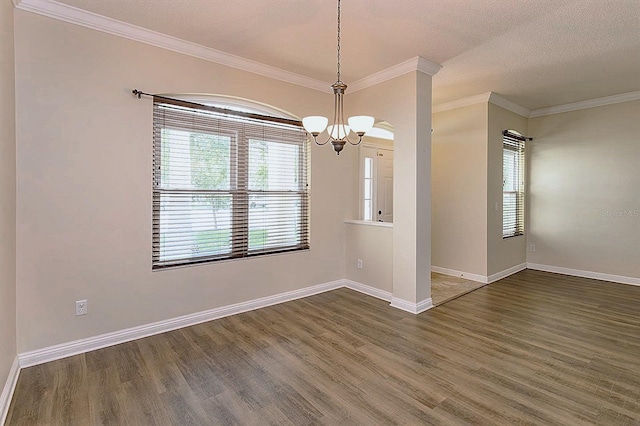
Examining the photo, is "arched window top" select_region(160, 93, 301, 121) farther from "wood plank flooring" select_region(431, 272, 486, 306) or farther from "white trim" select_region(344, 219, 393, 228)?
"wood plank flooring" select_region(431, 272, 486, 306)

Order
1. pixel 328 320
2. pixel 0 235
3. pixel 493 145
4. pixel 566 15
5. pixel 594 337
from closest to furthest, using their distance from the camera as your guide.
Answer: pixel 0 235
pixel 566 15
pixel 594 337
pixel 328 320
pixel 493 145

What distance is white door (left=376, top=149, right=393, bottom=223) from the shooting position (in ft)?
18.6

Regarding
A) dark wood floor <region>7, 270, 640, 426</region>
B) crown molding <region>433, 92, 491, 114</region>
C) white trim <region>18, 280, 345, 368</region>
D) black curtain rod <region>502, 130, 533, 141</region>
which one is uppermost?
crown molding <region>433, 92, 491, 114</region>

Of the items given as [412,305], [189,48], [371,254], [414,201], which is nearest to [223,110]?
[189,48]

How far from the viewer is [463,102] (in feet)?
16.4

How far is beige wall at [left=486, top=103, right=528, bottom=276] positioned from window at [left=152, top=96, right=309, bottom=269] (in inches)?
110

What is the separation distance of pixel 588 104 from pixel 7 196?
7136 millimetres

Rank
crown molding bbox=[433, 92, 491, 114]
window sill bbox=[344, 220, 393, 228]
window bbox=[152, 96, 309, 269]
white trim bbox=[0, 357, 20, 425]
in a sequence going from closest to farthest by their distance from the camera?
white trim bbox=[0, 357, 20, 425]
window bbox=[152, 96, 309, 269]
window sill bbox=[344, 220, 393, 228]
crown molding bbox=[433, 92, 491, 114]

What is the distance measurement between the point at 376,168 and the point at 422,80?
2.11 metres

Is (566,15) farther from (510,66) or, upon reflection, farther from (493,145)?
(493,145)

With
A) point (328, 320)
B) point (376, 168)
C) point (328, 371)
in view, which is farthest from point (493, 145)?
point (328, 371)

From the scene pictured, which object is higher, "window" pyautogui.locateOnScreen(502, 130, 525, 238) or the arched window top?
the arched window top

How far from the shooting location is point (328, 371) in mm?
2469

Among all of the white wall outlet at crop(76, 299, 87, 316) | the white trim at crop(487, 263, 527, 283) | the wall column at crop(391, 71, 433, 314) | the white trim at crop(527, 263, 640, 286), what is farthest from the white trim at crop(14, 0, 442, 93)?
the white trim at crop(527, 263, 640, 286)
